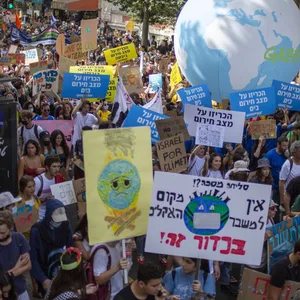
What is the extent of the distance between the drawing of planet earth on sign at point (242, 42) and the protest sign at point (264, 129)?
2009 millimetres

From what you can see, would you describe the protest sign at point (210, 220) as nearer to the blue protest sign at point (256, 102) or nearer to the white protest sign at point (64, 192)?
the white protest sign at point (64, 192)

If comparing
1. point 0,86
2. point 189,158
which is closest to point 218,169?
point 189,158

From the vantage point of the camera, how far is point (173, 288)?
4.81m

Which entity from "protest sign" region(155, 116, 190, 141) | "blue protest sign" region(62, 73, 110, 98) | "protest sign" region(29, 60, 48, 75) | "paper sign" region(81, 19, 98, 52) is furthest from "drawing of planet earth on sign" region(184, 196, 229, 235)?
"paper sign" region(81, 19, 98, 52)

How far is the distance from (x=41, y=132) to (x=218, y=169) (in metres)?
2.86

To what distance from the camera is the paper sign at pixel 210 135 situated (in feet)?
26.6

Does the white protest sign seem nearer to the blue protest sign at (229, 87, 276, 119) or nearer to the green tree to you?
the blue protest sign at (229, 87, 276, 119)

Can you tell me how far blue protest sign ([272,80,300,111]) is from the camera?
1101 centimetres

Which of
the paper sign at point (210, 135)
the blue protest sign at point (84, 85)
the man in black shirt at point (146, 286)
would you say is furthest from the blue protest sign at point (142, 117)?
the man in black shirt at point (146, 286)

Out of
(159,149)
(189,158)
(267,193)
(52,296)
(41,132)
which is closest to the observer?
(52,296)

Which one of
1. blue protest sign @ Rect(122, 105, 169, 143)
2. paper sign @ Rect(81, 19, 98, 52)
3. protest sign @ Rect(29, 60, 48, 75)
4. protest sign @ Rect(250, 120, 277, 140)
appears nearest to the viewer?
blue protest sign @ Rect(122, 105, 169, 143)

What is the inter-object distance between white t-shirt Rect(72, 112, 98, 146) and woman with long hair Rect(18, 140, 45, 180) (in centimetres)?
214

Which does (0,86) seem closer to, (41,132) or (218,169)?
(41,132)

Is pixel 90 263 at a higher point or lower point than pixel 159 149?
lower
